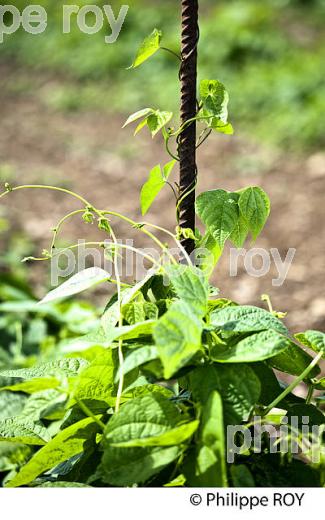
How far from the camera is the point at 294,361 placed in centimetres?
123

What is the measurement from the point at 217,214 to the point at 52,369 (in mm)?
372

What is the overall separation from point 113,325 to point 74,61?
5.74 meters


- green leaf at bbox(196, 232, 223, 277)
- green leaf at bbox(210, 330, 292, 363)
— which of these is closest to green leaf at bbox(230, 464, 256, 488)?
green leaf at bbox(210, 330, 292, 363)

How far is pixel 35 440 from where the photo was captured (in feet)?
4.28

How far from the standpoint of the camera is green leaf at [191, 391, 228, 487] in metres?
0.98

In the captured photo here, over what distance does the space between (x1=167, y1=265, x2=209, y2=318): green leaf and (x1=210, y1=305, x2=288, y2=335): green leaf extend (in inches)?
1.8

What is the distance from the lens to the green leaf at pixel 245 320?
1104 millimetres

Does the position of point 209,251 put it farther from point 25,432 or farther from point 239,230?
point 25,432

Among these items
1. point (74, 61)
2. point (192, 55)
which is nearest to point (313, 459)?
point (192, 55)

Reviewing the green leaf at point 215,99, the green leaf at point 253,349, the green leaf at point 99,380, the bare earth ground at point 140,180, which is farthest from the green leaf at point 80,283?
the bare earth ground at point 140,180

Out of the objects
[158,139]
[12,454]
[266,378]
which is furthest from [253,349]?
[158,139]

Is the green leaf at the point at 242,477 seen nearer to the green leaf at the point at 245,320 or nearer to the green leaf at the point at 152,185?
the green leaf at the point at 245,320

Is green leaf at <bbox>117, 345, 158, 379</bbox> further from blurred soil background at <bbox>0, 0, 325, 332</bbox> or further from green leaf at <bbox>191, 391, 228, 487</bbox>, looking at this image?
blurred soil background at <bbox>0, 0, 325, 332</bbox>
